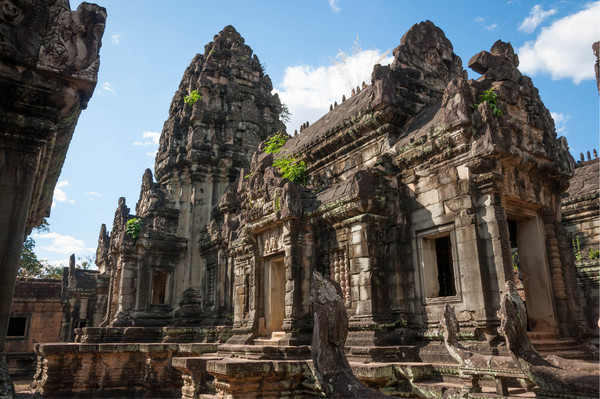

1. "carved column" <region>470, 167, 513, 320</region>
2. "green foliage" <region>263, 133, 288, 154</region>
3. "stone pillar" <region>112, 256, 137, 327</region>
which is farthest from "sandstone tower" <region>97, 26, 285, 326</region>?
"carved column" <region>470, 167, 513, 320</region>

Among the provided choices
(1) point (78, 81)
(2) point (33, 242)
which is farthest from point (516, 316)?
(2) point (33, 242)

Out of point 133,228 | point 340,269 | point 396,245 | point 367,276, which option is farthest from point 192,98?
point 367,276

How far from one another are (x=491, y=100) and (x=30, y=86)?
7642 mm

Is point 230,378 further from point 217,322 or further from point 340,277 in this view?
point 217,322

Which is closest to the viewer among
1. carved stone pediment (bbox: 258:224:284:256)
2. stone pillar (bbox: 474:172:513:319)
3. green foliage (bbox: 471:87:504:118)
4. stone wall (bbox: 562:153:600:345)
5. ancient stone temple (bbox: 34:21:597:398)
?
stone pillar (bbox: 474:172:513:319)

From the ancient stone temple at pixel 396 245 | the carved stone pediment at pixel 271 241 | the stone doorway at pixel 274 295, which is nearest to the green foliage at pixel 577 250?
the ancient stone temple at pixel 396 245

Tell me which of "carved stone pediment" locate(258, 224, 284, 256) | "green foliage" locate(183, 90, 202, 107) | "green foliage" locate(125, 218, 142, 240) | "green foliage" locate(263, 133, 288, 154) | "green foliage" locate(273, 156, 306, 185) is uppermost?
"green foliage" locate(183, 90, 202, 107)

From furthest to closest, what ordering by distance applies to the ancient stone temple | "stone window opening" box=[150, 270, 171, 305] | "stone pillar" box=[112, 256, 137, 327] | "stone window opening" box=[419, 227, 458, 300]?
"stone window opening" box=[150, 270, 171, 305]
"stone pillar" box=[112, 256, 137, 327]
"stone window opening" box=[419, 227, 458, 300]
the ancient stone temple

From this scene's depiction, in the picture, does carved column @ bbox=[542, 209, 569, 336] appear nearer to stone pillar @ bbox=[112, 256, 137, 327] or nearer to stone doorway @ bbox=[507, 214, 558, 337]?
stone doorway @ bbox=[507, 214, 558, 337]

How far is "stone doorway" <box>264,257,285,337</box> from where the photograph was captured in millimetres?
11039

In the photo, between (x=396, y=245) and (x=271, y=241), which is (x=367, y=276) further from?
(x=271, y=241)

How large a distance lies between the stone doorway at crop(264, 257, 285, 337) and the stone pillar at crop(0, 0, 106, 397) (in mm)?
8018

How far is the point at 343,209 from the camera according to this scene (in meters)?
9.49

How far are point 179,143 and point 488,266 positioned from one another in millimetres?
16348
